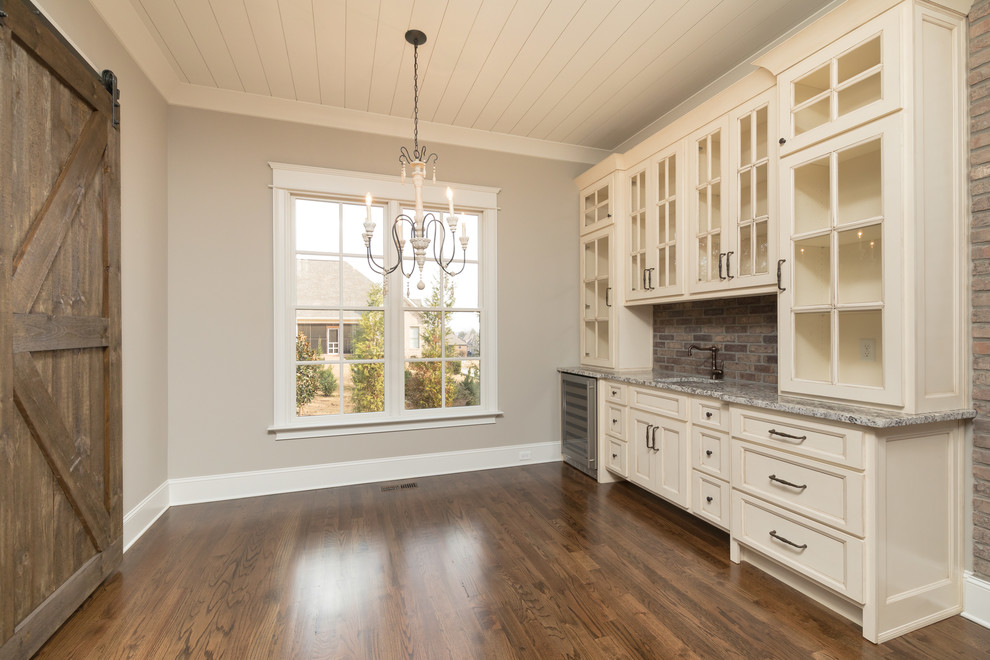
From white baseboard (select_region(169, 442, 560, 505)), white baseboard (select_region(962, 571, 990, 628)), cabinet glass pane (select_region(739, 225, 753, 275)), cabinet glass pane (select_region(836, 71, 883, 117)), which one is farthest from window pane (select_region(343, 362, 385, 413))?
white baseboard (select_region(962, 571, 990, 628))

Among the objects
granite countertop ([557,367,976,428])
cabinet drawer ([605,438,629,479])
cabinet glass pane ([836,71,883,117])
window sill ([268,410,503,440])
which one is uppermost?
→ cabinet glass pane ([836,71,883,117])

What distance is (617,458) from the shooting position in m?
3.37

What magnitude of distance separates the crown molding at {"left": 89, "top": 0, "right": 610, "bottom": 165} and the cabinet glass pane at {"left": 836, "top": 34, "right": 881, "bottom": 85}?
240 cm

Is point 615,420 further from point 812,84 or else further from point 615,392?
point 812,84

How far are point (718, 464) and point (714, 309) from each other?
3.96ft

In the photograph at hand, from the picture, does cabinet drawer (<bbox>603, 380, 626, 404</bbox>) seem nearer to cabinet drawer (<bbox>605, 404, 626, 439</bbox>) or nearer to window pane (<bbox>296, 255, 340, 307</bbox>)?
cabinet drawer (<bbox>605, 404, 626, 439</bbox>)

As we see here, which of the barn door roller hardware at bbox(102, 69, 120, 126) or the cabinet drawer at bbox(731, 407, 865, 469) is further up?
the barn door roller hardware at bbox(102, 69, 120, 126)

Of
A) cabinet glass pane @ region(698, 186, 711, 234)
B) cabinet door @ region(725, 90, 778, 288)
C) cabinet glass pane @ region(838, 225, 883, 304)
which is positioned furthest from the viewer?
cabinet glass pane @ region(698, 186, 711, 234)

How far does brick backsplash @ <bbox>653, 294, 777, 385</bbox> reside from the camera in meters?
2.77

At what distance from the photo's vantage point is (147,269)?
2768 mm

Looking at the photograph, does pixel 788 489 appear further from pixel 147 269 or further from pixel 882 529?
pixel 147 269

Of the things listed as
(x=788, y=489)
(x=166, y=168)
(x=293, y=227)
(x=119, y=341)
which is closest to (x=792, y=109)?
(x=788, y=489)

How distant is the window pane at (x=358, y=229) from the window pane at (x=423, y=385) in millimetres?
1009

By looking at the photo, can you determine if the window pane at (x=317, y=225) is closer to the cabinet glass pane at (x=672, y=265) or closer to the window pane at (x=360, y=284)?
the window pane at (x=360, y=284)
